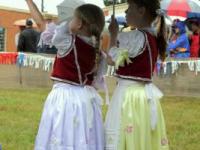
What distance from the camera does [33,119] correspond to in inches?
320

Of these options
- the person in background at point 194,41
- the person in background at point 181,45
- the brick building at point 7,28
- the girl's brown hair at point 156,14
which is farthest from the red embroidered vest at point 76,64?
the brick building at point 7,28

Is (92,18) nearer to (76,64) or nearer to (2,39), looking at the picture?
(76,64)

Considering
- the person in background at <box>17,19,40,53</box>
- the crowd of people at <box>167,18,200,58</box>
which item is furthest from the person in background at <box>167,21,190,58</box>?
the person in background at <box>17,19,40,53</box>

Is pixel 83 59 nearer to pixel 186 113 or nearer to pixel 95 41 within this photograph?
pixel 95 41

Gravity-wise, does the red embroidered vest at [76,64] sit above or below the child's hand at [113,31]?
below

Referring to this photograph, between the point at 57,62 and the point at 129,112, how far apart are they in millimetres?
661

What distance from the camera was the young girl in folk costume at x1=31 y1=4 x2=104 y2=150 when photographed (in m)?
4.21

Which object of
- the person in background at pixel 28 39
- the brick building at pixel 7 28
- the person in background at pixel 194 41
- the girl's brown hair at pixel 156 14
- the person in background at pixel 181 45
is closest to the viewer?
the girl's brown hair at pixel 156 14

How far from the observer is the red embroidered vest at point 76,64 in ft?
13.9

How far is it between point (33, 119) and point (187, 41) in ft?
11.8

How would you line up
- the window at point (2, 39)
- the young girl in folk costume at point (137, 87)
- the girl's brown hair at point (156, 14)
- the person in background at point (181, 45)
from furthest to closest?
the window at point (2, 39), the person in background at point (181, 45), the girl's brown hair at point (156, 14), the young girl in folk costume at point (137, 87)

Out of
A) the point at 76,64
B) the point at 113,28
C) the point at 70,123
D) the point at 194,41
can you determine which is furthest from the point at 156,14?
the point at 194,41

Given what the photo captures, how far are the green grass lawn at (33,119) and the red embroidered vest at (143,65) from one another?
2.56 metres

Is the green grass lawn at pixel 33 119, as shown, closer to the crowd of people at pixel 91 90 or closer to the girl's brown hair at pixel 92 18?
the crowd of people at pixel 91 90
